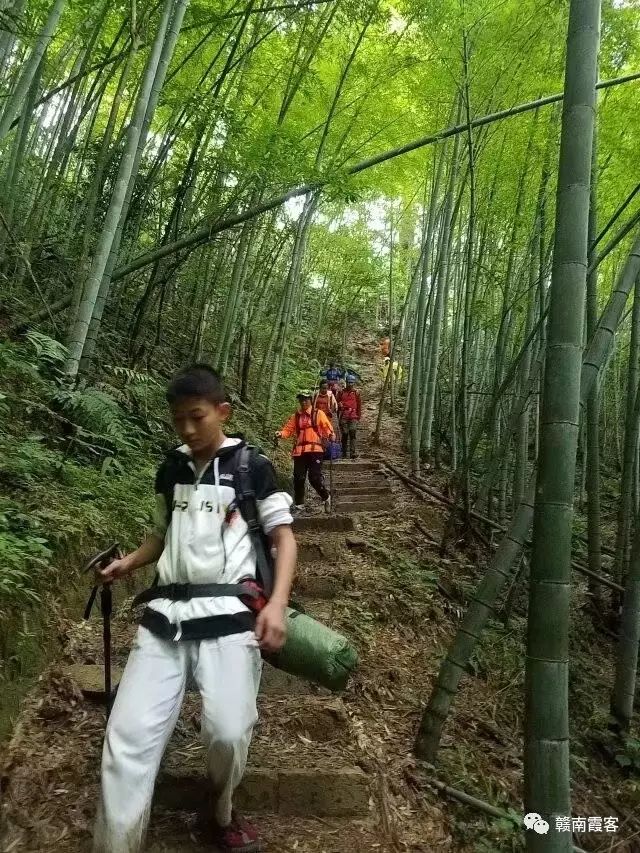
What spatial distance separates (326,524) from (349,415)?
153 inches

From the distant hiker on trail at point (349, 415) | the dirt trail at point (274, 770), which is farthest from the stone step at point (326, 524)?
the distant hiker on trail at point (349, 415)

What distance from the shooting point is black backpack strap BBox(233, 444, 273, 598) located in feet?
5.90

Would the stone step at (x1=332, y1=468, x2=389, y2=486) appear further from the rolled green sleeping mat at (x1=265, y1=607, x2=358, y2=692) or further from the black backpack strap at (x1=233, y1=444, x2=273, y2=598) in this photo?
the black backpack strap at (x1=233, y1=444, x2=273, y2=598)

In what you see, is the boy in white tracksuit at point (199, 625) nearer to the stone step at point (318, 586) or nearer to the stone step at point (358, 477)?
the stone step at point (318, 586)

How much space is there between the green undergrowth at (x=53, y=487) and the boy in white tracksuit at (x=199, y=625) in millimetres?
938

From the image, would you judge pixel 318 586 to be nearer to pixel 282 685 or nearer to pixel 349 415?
pixel 282 685

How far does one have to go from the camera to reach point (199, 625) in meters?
1.68

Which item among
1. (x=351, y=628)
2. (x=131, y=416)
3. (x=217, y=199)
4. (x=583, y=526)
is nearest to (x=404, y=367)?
(x=583, y=526)

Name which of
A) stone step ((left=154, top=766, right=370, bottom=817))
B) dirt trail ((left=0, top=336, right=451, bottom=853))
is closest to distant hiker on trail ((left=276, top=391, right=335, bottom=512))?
dirt trail ((left=0, top=336, right=451, bottom=853))

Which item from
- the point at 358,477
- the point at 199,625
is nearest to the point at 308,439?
the point at 358,477

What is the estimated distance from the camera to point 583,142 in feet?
6.94

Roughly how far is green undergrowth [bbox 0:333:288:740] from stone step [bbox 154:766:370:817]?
0.87 meters

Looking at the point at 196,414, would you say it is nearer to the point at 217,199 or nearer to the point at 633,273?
the point at 633,273

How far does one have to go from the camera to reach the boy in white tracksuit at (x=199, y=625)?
1.55 metres
